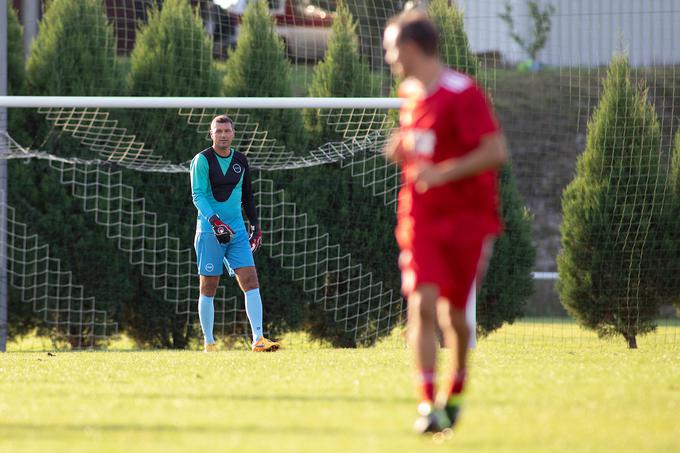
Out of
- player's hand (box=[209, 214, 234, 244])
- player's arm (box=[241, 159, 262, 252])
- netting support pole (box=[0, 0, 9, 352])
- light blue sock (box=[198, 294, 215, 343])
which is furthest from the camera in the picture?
netting support pole (box=[0, 0, 9, 352])

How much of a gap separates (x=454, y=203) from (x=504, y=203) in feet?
28.8

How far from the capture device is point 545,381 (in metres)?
6.56

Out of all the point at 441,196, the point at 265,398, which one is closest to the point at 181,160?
the point at 265,398

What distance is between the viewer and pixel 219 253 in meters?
9.92

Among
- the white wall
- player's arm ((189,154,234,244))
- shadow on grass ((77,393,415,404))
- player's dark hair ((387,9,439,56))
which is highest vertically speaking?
the white wall

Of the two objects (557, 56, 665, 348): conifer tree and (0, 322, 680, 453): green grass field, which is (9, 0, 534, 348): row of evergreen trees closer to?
(557, 56, 665, 348): conifer tree

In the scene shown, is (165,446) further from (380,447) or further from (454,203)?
(454,203)

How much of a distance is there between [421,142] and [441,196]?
26cm

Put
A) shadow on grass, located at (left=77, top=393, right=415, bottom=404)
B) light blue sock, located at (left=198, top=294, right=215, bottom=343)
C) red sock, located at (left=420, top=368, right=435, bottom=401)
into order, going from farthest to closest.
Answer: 1. light blue sock, located at (left=198, top=294, right=215, bottom=343)
2. shadow on grass, located at (left=77, top=393, right=415, bottom=404)
3. red sock, located at (left=420, top=368, right=435, bottom=401)

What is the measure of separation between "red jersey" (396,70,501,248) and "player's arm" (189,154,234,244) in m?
5.13

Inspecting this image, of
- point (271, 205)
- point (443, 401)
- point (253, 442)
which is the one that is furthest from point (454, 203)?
point (271, 205)

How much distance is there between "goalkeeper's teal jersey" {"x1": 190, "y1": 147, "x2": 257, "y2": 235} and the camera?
9.74 metres

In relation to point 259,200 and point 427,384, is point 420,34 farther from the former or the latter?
point 259,200

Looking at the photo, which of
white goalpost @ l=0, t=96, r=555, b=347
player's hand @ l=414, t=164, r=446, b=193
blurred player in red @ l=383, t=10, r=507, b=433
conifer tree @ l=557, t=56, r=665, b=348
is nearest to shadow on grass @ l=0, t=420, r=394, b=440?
blurred player in red @ l=383, t=10, r=507, b=433
